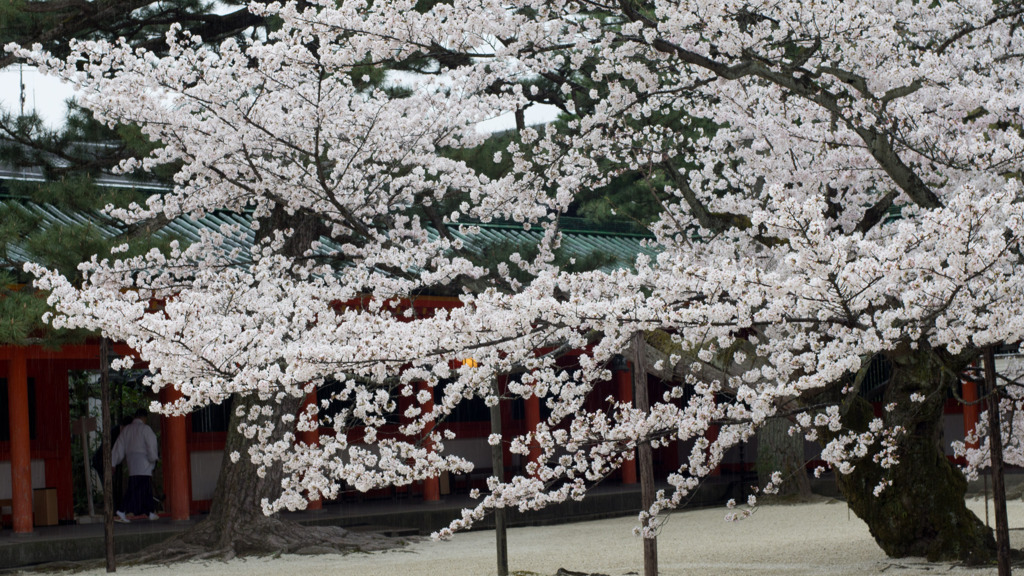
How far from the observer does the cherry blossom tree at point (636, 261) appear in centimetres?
425

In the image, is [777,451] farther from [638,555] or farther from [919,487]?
[919,487]

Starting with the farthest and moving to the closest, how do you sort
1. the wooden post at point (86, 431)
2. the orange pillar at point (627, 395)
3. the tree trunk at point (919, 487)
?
the orange pillar at point (627, 395), the wooden post at point (86, 431), the tree trunk at point (919, 487)

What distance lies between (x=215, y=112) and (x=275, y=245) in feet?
4.30

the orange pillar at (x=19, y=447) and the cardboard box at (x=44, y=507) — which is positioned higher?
the orange pillar at (x=19, y=447)

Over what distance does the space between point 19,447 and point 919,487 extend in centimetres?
775

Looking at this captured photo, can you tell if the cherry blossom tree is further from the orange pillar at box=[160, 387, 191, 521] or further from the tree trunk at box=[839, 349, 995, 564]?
the orange pillar at box=[160, 387, 191, 521]

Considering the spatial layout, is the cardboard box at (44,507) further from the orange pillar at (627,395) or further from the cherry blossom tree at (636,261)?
the orange pillar at (627,395)

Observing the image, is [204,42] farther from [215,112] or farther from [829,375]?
[829,375]

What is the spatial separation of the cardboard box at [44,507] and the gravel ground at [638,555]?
3031 millimetres

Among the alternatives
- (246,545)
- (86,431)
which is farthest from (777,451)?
(86,431)

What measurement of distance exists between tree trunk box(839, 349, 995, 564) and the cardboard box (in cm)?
826

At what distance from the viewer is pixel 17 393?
1027cm

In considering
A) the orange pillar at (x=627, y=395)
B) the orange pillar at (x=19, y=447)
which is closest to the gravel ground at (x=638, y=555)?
the orange pillar at (x=19, y=447)

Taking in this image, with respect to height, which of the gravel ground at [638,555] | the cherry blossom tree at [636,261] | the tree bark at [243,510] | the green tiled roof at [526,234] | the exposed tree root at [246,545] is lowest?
the gravel ground at [638,555]
